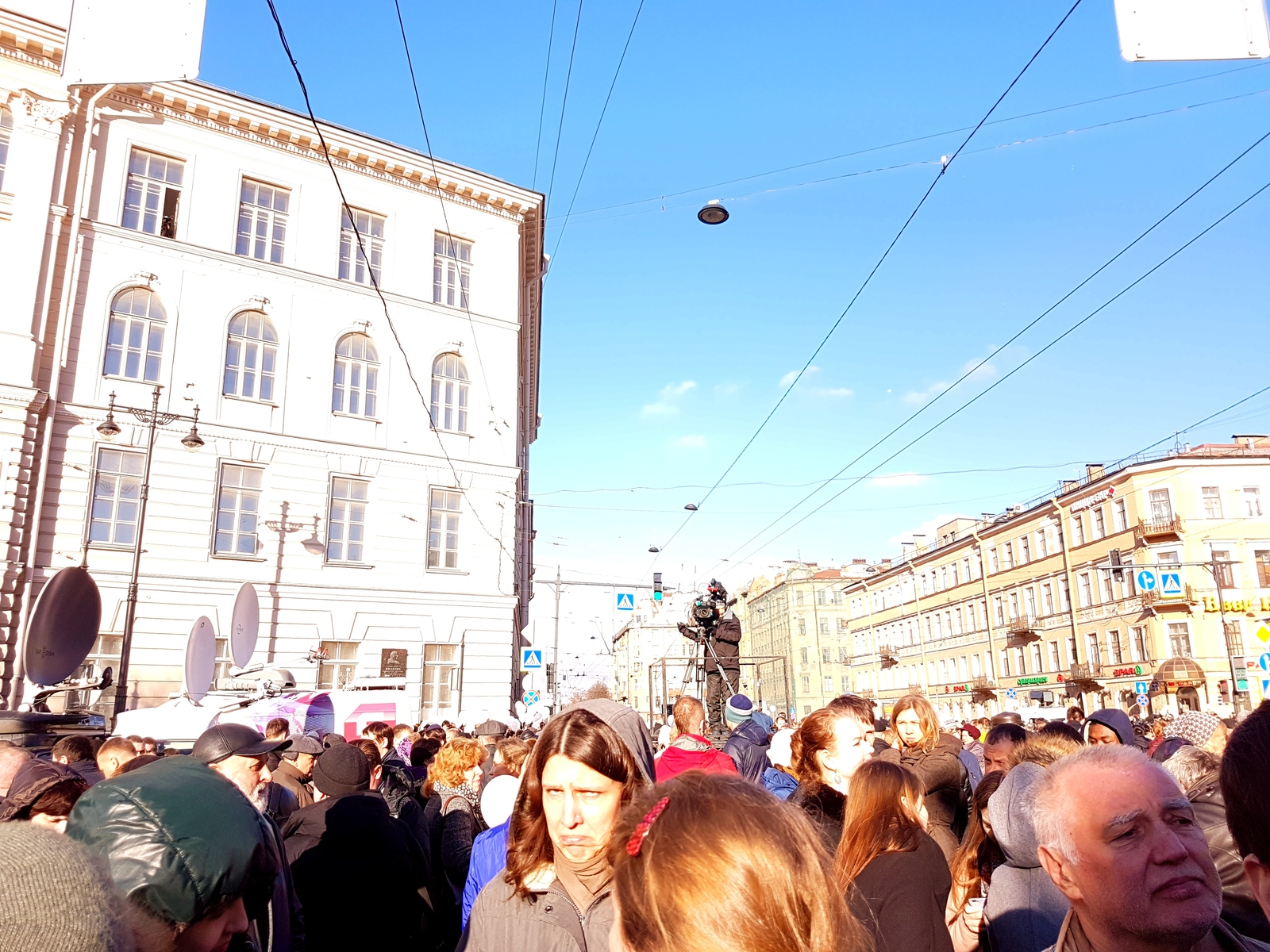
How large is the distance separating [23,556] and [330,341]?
9.41m

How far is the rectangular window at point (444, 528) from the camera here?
Answer: 86.4ft

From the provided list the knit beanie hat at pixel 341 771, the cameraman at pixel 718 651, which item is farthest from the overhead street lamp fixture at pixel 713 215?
the knit beanie hat at pixel 341 771

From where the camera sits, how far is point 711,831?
58.7 inches

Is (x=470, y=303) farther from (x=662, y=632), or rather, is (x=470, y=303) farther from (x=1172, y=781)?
(x=662, y=632)

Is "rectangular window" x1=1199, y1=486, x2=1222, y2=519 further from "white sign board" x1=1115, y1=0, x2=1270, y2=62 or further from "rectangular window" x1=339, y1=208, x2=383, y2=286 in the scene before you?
"white sign board" x1=1115, y1=0, x2=1270, y2=62

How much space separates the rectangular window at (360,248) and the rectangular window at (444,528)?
22.4ft

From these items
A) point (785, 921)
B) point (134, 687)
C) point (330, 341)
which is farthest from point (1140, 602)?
point (785, 921)

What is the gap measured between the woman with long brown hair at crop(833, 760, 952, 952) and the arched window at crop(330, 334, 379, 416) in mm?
24190

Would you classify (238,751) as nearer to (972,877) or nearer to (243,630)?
(972,877)

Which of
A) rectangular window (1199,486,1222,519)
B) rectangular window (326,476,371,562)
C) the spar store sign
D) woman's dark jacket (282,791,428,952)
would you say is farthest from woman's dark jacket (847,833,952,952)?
the spar store sign

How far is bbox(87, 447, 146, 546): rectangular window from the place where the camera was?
21.8 metres

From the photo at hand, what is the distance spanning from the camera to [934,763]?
17.6 ft

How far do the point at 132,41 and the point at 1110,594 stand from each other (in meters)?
51.4

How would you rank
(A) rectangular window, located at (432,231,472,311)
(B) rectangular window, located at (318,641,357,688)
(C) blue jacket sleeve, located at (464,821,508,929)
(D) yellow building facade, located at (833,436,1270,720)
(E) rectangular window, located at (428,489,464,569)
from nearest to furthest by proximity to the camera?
(C) blue jacket sleeve, located at (464,821,508,929) < (B) rectangular window, located at (318,641,357,688) < (E) rectangular window, located at (428,489,464,569) < (A) rectangular window, located at (432,231,472,311) < (D) yellow building facade, located at (833,436,1270,720)
